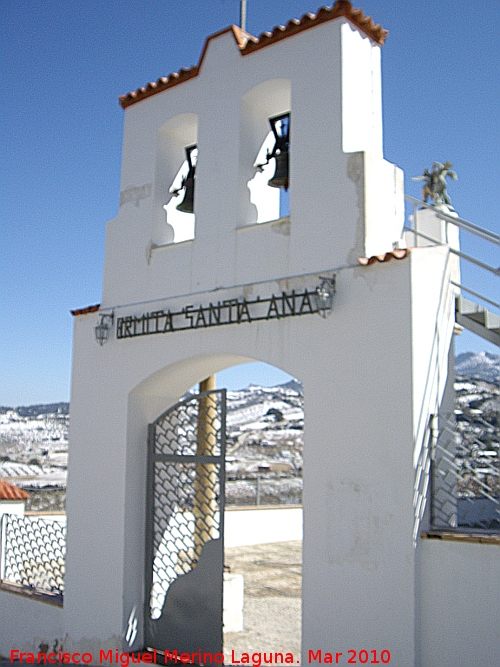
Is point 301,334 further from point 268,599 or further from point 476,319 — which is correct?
point 268,599

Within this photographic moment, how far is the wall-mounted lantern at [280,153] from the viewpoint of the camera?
24.1 feet

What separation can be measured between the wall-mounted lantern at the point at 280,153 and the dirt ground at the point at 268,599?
5366 mm

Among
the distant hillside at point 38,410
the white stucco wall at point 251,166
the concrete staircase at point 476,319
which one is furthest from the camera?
the distant hillside at point 38,410

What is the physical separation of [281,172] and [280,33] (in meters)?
1.33

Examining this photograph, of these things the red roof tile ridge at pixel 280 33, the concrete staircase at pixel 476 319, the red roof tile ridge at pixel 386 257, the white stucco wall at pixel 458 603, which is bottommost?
the white stucco wall at pixel 458 603

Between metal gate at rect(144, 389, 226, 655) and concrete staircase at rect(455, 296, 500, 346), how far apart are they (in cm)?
241

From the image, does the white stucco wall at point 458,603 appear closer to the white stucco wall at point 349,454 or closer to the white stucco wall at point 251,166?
the white stucco wall at point 349,454

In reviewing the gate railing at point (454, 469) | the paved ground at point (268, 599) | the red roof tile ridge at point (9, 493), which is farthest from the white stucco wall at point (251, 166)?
the paved ground at point (268, 599)

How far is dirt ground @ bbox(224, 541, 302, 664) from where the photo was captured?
8.84m

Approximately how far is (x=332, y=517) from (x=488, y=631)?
4.72ft

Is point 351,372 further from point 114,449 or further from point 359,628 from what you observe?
point 114,449

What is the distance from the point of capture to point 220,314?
23.1 feet

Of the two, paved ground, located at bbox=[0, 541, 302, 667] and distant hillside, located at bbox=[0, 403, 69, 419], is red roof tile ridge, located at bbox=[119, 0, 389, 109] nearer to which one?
paved ground, located at bbox=[0, 541, 302, 667]

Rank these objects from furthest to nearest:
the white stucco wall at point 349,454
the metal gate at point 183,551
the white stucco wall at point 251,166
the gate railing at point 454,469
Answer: the metal gate at point 183,551
the white stucco wall at point 251,166
the gate railing at point 454,469
the white stucco wall at point 349,454
